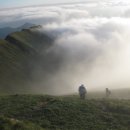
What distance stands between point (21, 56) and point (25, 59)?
7.91 ft

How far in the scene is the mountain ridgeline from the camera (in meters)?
125

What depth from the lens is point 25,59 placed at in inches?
6009

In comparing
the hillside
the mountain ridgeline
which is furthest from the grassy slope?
the mountain ridgeline

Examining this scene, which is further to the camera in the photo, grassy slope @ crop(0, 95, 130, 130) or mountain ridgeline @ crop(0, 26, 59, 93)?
A: mountain ridgeline @ crop(0, 26, 59, 93)

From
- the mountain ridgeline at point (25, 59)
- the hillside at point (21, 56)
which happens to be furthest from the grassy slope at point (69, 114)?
the mountain ridgeline at point (25, 59)

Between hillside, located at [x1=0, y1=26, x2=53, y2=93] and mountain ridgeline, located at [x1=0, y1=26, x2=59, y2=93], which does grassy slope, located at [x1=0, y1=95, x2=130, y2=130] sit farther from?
mountain ridgeline, located at [x1=0, y1=26, x2=59, y2=93]

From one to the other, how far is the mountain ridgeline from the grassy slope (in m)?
72.6

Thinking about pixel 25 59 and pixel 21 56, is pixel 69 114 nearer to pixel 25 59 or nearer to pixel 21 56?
pixel 21 56

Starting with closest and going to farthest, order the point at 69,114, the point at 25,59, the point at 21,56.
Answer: the point at 69,114
the point at 21,56
the point at 25,59

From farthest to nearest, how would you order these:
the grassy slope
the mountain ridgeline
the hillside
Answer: the mountain ridgeline, the hillside, the grassy slope

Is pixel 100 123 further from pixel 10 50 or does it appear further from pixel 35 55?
pixel 35 55

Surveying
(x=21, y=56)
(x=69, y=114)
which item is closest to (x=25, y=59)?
(x=21, y=56)

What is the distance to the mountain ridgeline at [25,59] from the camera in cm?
12472

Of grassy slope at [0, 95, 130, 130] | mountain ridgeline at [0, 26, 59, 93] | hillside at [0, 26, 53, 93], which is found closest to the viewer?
grassy slope at [0, 95, 130, 130]
